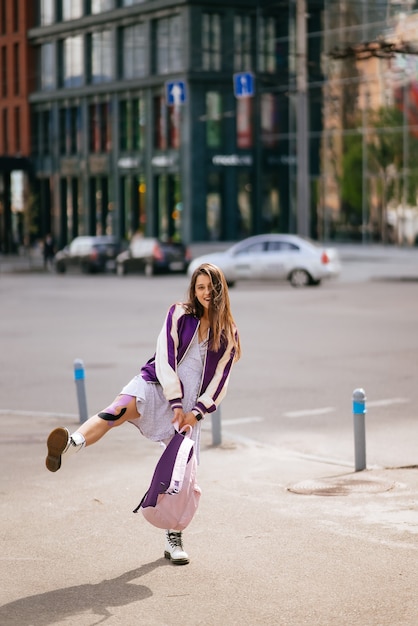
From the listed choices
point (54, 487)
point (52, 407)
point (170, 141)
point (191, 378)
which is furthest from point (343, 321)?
point (170, 141)

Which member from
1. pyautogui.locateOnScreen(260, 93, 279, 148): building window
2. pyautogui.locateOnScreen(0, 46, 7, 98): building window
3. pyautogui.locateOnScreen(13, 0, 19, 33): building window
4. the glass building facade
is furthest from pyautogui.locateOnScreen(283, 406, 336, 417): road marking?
pyautogui.locateOnScreen(0, 46, 7, 98): building window

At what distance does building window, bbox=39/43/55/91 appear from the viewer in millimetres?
71188

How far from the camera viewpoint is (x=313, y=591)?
6.32 meters

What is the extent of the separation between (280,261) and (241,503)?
91.0ft

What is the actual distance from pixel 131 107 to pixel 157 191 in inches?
190

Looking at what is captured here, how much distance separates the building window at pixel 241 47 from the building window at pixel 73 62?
11.4 metres

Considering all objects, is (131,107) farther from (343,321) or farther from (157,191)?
(343,321)

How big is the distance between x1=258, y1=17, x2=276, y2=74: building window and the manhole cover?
5181 centimetres

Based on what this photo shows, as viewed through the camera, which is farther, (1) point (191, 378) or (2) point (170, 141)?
(2) point (170, 141)

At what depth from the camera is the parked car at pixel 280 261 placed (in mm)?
35500

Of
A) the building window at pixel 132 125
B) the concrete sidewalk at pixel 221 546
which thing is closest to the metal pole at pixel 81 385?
the concrete sidewalk at pixel 221 546

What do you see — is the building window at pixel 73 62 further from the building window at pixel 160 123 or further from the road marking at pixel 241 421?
the road marking at pixel 241 421

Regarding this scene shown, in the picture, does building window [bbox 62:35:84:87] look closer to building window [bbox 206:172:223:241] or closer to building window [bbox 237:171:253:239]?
building window [bbox 206:172:223:241]

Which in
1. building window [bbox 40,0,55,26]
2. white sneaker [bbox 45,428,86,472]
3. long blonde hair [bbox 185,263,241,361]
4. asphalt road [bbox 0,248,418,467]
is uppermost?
building window [bbox 40,0,55,26]
